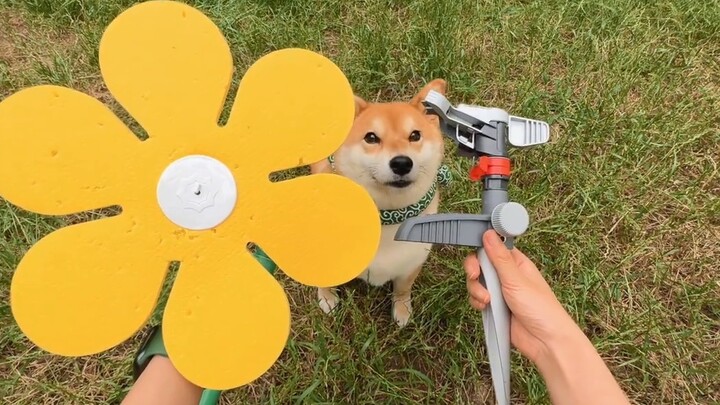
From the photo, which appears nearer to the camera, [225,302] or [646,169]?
[225,302]

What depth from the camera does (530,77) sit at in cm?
227

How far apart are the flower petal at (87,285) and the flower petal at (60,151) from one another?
0.06 metres

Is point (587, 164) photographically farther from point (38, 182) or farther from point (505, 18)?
point (38, 182)

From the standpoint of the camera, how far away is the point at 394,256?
4.85 ft

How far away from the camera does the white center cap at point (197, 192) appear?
0.92 meters

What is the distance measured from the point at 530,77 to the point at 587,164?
479mm

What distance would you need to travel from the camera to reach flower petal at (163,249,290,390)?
3.07 feet

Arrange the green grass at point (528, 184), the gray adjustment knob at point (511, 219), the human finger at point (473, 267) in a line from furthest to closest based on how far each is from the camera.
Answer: the green grass at point (528, 184), the human finger at point (473, 267), the gray adjustment knob at point (511, 219)

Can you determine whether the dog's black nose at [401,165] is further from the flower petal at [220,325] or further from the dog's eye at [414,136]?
the flower petal at [220,325]

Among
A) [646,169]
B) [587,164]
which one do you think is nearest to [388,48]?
[587,164]

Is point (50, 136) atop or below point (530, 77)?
atop

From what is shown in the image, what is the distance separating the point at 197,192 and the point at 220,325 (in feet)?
0.82

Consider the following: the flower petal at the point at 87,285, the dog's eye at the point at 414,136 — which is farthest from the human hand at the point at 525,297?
the flower petal at the point at 87,285

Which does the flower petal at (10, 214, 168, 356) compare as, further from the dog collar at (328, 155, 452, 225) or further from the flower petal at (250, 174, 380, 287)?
the dog collar at (328, 155, 452, 225)
